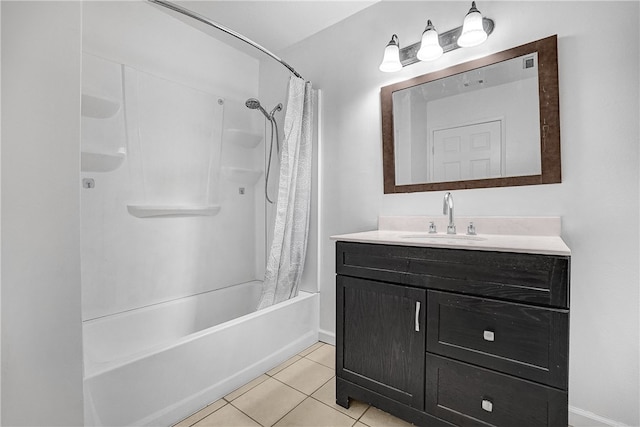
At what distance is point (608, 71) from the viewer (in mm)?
1288

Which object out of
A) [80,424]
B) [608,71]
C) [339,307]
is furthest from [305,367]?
[608,71]

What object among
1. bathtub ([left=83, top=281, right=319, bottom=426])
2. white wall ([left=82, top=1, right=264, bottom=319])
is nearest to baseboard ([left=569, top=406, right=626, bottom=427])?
bathtub ([left=83, top=281, right=319, bottom=426])

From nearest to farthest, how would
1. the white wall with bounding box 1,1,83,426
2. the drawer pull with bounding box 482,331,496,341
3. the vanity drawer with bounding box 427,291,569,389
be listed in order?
the white wall with bounding box 1,1,83,426
the vanity drawer with bounding box 427,291,569,389
the drawer pull with bounding box 482,331,496,341

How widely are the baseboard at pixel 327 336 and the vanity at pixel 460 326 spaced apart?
69 cm

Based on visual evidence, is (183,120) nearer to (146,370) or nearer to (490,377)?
(146,370)

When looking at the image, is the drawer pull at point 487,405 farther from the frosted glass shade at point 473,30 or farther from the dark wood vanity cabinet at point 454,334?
the frosted glass shade at point 473,30

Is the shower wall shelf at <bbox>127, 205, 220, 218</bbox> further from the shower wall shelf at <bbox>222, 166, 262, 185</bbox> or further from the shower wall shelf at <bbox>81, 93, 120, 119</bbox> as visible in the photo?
the shower wall shelf at <bbox>81, 93, 120, 119</bbox>

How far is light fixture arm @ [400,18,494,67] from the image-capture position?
155 cm

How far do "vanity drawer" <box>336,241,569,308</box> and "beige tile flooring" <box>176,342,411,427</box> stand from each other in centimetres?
69

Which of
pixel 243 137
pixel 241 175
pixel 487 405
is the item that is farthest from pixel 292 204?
pixel 487 405

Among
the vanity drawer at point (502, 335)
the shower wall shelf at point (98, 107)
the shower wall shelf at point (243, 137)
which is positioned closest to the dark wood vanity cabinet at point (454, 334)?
the vanity drawer at point (502, 335)

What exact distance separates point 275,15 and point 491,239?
2036 mm

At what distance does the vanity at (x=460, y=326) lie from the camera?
3.37ft

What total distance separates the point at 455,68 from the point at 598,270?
122 cm
